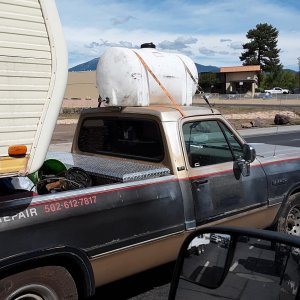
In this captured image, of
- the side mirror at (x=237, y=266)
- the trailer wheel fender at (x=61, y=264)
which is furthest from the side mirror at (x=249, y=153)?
the side mirror at (x=237, y=266)

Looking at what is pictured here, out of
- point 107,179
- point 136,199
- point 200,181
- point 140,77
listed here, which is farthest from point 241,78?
point 136,199

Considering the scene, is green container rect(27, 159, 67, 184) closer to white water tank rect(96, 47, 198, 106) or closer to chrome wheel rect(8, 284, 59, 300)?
white water tank rect(96, 47, 198, 106)

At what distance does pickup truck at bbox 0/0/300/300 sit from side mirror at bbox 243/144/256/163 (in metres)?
0.01

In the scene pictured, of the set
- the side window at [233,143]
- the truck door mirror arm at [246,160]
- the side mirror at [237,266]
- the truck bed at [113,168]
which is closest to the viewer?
the side mirror at [237,266]

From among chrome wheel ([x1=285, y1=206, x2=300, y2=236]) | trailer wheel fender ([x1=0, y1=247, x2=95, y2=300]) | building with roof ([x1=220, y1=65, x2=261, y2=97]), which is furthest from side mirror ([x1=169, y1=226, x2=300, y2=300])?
building with roof ([x1=220, y1=65, x2=261, y2=97])

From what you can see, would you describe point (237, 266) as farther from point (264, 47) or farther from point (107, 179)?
point (264, 47)

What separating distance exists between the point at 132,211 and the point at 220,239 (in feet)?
5.41

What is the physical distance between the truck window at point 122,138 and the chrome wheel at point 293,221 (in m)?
1.92

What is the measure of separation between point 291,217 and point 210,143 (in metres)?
1.47

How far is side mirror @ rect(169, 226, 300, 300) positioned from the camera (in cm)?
208

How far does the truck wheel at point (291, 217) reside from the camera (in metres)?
5.39

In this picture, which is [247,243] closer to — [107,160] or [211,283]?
[211,283]

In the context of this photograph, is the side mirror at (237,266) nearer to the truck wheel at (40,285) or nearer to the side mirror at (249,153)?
the truck wheel at (40,285)

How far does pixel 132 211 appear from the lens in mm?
3895
